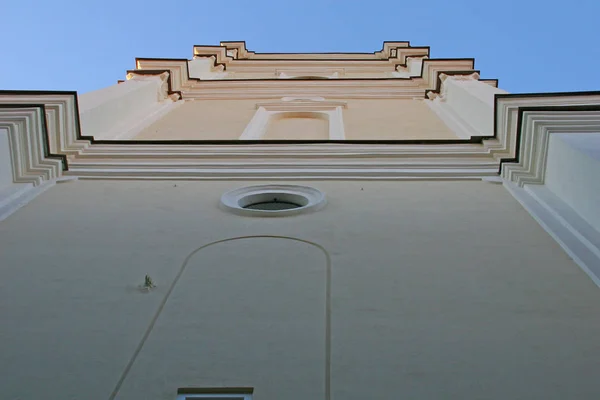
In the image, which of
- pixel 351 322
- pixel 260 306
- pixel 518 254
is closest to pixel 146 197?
pixel 260 306

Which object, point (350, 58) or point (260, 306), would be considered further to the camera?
point (350, 58)

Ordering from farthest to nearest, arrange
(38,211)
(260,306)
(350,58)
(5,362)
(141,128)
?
(350,58) → (141,128) → (38,211) → (260,306) → (5,362)

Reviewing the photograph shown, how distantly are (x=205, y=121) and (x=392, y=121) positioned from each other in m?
3.69

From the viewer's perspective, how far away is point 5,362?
14.7 ft

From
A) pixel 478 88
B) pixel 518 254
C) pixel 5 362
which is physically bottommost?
pixel 5 362

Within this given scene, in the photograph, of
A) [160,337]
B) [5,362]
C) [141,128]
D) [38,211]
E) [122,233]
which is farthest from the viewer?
[141,128]

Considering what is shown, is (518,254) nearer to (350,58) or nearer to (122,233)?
(122,233)

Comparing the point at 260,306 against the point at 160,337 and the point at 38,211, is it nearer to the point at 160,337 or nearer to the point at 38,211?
the point at 160,337

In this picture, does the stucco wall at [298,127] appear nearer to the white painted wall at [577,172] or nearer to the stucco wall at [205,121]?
the stucco wall at [205,121]

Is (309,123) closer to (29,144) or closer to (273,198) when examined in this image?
(273,198)

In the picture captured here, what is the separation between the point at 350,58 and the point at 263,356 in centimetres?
2396

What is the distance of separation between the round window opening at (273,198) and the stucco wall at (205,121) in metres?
3.89

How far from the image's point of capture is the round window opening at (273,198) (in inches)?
293

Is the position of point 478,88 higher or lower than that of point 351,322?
higher
